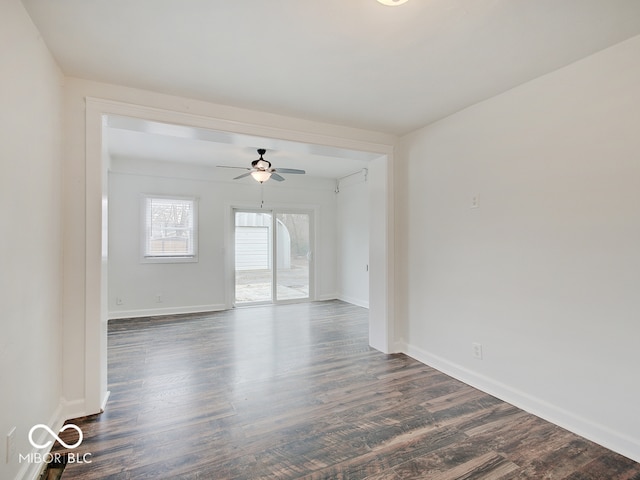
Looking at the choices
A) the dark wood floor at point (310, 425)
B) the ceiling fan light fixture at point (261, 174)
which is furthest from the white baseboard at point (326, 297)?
the ceiling fan light fixture at point (261, 174)

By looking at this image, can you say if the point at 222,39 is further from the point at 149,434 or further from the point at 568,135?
the point at 149,434

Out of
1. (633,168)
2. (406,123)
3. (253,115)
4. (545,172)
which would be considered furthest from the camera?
(406,123)

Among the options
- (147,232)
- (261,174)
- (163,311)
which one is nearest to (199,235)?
(147,232)

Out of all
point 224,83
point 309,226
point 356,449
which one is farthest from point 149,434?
point 309,226

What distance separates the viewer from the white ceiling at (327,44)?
65.9 inches

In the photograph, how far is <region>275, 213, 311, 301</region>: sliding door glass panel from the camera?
21.7 feet

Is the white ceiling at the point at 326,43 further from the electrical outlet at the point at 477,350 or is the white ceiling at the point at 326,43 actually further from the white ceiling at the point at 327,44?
the electrical outlet at the point at 477,350

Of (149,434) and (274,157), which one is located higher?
(274,157)

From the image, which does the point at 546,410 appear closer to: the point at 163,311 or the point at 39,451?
the point at 39,451

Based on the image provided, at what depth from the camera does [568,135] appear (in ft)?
7.30

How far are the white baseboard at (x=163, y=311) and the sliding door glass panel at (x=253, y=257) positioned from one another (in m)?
0.53

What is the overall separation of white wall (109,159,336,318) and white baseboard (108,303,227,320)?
0.05 feet

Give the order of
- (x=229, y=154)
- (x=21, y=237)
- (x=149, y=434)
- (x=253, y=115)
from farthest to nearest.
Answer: (x=229, y=154), (x=253, y=115), (x=149, y=434), (x=21, y=237)

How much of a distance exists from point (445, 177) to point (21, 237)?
330 cm
